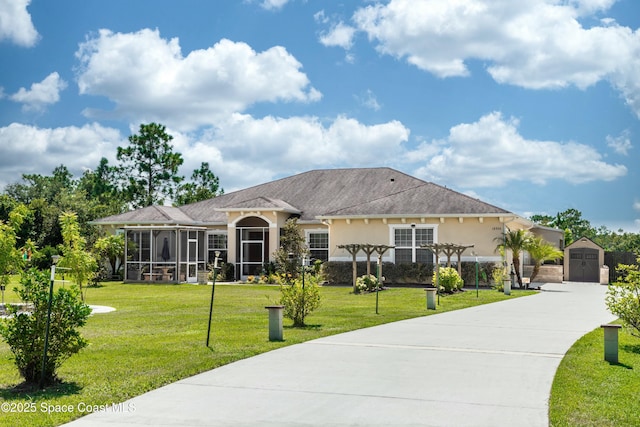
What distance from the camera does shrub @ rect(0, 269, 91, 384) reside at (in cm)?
857

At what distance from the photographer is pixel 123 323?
15.5 metres

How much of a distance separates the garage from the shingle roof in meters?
10.5

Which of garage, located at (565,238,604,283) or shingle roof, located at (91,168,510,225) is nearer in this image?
shingle roof, located at (91,168,510,225)

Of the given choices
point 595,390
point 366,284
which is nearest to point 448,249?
point 366,284

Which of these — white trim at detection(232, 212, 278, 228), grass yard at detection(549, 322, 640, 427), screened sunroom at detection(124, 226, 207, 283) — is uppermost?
white trim at detection(232, 212, 278, 228)

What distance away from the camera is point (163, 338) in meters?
12.9

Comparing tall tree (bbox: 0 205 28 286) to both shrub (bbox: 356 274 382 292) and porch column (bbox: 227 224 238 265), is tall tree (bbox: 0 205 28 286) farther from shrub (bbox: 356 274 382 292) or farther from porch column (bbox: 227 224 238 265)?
porch column (bbox: 227 224 238 265)

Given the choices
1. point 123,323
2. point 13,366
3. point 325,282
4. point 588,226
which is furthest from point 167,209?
point 588,226

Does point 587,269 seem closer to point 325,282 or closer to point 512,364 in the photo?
point 325,282

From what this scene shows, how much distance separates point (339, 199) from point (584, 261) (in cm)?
1482

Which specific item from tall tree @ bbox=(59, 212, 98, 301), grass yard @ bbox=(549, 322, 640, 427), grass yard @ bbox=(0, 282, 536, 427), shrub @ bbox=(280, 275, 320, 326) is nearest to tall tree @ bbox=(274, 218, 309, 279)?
grass yard @ bbox=(0, 282, 536, 427)

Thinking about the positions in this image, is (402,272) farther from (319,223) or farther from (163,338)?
(163,338)

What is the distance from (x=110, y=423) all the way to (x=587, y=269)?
3664cm

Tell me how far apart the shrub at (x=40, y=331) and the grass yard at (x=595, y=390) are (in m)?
5.93
